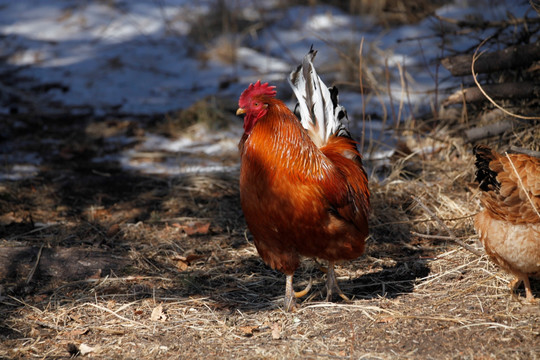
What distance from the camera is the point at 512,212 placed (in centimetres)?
344

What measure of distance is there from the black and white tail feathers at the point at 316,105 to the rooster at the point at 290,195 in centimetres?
58

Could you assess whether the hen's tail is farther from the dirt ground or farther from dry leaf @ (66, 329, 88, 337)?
dry leaf @ (66, 329, 88, 337)

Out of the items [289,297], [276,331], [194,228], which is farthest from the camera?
[194,228]

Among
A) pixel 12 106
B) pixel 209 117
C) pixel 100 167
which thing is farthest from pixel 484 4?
pixel 12 106

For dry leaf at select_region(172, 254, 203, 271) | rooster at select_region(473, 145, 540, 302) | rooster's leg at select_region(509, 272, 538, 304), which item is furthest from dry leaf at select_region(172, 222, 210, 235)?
rooster's leg at select_region(509, 272, 538, 304)

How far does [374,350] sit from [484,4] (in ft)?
26.4

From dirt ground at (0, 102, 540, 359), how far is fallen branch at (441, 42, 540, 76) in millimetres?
656

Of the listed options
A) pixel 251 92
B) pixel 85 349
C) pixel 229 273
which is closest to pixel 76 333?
pixel 85 349

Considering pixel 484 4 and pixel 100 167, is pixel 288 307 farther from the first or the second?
pixel 484 4

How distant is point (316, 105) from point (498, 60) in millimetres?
2131

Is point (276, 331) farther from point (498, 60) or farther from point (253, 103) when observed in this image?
point (498, 60)

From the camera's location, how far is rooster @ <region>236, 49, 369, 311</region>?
11.7 feet

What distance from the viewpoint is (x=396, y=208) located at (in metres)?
5.43

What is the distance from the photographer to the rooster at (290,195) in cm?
357
